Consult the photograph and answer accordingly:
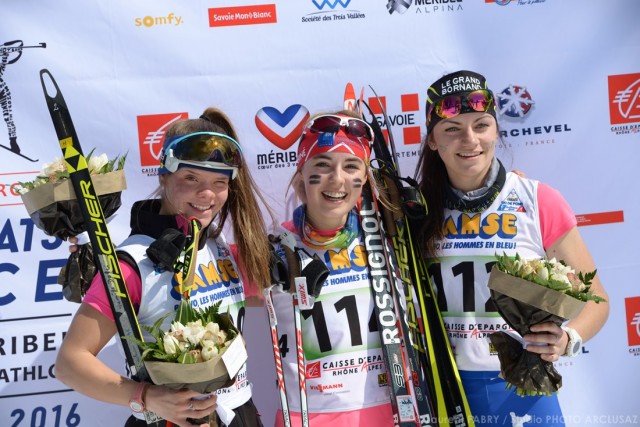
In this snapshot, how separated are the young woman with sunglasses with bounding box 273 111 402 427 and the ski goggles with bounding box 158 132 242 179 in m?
0.48

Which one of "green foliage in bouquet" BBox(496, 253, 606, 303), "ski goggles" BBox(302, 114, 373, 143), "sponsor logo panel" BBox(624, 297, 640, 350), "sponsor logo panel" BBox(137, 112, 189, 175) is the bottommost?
"sponsor logo panel" BBox(624, 297, 640, 350)

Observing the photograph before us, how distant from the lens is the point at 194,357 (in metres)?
2.46

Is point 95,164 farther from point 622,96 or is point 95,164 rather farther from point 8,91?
point 622,96

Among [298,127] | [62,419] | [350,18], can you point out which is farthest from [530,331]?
[62,419]

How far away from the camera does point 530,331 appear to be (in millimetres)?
2953

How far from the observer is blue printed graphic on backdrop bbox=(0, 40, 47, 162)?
4.13m

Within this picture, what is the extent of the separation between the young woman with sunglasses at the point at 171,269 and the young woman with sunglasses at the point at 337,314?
0.90 feet

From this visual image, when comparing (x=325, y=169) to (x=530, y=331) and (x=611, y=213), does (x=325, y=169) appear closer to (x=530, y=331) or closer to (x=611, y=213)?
(x=530, y=331)

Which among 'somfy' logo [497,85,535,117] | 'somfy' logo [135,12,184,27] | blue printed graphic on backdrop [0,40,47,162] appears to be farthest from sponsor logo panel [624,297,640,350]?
blue printed graphic on backdrop [0,40,47,162]

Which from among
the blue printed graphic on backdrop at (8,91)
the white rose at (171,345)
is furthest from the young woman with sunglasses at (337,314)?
the blue printed graphic on backdrop at (8,91)

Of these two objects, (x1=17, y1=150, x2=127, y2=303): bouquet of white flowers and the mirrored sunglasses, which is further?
the mirrored sunglasses

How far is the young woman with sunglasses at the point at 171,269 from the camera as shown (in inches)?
108

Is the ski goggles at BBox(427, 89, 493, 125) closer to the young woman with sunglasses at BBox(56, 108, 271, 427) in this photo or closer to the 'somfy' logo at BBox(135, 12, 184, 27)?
the young woman with sunglasses at BBox(56, 108, 271, 427)

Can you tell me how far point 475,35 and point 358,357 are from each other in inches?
88.7
